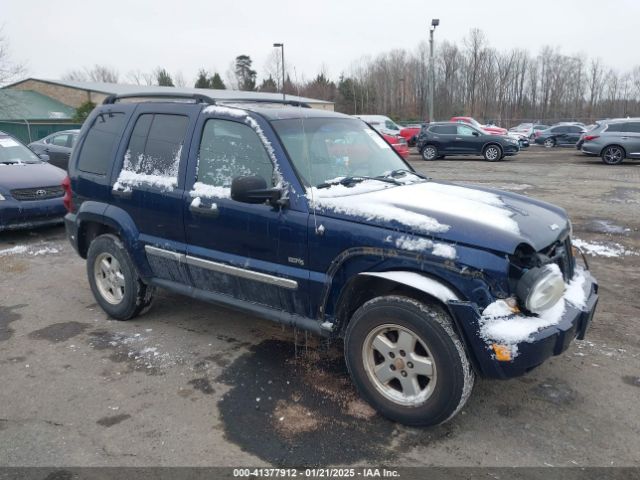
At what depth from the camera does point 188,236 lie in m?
4.29

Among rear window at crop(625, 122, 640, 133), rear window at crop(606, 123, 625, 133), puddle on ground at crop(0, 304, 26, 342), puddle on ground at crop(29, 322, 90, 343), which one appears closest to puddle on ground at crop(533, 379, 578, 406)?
puddle on ground at crop(29, 322, 90, 343)

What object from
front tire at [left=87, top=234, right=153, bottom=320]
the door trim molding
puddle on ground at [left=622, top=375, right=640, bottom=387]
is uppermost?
the door trim molding

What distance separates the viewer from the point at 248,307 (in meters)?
4.07

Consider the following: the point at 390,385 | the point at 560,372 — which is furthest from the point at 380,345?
the point at 560,372

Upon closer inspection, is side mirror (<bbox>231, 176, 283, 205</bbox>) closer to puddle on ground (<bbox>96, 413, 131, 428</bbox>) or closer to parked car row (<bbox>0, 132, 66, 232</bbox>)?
puddle on ground (<bbox>96, 413, 131, 428</bbox>)

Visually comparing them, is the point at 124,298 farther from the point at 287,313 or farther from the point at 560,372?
the point at 560,372

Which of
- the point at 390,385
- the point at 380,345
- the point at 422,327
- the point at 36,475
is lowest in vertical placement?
the point at 36,475

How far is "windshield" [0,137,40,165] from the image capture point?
9.17 meters

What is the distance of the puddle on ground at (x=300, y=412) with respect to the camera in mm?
3100

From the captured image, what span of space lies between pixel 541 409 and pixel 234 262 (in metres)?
2.36

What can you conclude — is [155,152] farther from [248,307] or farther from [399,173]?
[399,173]

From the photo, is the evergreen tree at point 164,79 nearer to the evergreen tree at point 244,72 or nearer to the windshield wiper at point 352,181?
the evergreen tree at point 244,72

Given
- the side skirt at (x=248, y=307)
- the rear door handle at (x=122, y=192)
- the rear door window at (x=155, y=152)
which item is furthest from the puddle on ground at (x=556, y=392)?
the rear door handle at (x=122, y=192)

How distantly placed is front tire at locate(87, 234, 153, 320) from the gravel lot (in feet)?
0.56
